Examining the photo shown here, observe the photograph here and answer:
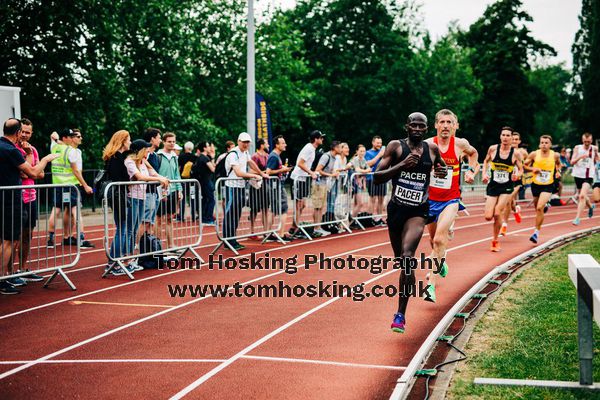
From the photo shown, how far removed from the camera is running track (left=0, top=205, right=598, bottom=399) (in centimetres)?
504

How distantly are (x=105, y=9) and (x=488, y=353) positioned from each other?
2192 centimetres

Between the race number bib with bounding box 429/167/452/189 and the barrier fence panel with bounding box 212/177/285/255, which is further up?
the race number bib with bounding box 429/167/452/189

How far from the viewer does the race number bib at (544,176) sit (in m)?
13.7

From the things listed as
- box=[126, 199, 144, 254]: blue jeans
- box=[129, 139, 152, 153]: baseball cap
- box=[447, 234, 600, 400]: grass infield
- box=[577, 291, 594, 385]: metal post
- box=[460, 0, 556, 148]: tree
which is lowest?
box=[447, 234, 600, 400]: grass infield

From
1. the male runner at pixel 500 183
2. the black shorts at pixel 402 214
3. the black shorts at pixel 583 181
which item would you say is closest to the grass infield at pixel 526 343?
the black shorts at pixel 402 214

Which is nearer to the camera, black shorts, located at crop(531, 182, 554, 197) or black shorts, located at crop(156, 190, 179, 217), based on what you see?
black shorts, located at crop(156, 190, 179, 217)

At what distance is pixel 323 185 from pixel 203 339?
9.18 metres

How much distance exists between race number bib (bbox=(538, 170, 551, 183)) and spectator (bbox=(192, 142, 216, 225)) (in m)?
8.27

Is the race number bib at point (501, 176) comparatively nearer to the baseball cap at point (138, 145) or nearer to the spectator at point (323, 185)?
the spectator at point (323, 185)

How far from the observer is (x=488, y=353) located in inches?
225

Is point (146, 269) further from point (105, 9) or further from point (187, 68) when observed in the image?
point (187, 68)

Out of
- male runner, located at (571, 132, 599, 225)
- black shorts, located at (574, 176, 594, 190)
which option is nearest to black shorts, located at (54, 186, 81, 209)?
male runner, located at (571, 132, 599, 225)

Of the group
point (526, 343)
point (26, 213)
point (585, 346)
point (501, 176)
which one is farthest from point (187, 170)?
point (585, 346)

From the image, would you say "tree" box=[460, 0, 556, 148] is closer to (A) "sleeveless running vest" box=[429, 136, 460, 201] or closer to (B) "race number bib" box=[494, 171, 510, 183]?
(B) "race number bib" box=[494, 171, 510, 183]
